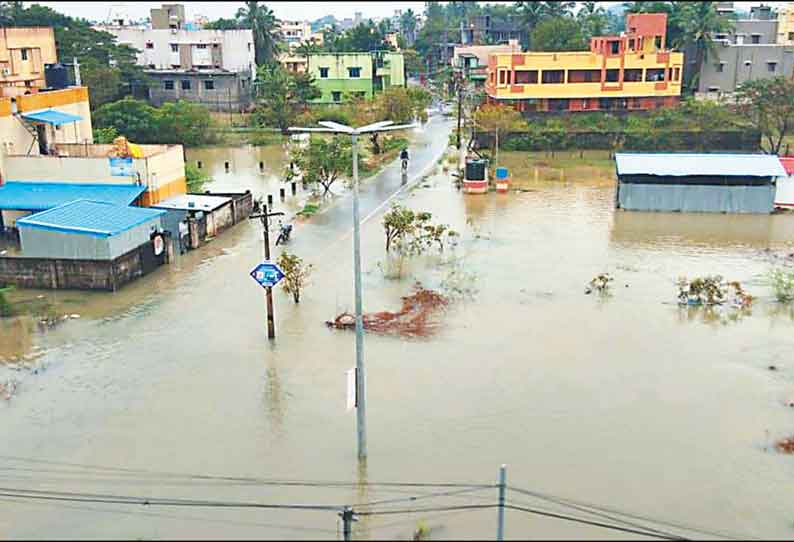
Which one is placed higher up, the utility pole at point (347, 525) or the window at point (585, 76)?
the window at point (585, 76)

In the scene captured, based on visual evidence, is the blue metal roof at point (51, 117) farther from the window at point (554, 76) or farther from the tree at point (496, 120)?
the window at point (554, 76)

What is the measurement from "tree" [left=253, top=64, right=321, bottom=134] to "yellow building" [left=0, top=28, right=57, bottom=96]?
1348 centimetres

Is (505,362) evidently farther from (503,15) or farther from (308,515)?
(503,15)

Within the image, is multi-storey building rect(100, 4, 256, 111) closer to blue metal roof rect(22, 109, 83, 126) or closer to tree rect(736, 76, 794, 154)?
blue metal roof rect(22, 109, 83, 126)

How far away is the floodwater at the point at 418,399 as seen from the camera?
11352 mm

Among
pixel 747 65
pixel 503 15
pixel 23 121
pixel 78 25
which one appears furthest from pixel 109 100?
pixel 503 15

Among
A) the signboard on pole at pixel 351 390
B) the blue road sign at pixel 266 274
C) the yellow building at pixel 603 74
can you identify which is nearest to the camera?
the signboard on pole at pixel 351 390

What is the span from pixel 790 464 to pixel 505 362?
5531 mm

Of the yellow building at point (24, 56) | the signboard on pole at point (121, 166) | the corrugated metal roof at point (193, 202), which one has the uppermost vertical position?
the yellow building at point (24, 56)

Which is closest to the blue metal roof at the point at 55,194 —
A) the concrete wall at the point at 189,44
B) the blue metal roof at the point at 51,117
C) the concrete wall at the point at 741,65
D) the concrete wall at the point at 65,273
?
the blue metal roof at the point at 51,117

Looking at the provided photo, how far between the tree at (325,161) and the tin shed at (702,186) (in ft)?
34.0

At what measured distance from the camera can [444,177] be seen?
1415 inches

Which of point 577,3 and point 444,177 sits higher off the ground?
point 577,3

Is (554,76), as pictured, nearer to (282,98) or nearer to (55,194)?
(282,98)
